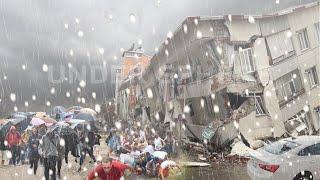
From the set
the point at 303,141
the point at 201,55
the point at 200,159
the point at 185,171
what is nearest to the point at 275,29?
the point at 201,55

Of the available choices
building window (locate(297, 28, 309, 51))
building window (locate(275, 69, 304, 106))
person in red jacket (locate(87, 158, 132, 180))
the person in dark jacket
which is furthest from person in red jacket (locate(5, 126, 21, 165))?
building window (locate(297, 28, 309, 51))

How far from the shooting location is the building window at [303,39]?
74.2 feet

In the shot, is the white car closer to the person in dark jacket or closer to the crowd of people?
the crowd of people

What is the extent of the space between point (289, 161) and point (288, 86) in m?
11.9

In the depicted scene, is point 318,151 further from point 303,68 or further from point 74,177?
point 303,68

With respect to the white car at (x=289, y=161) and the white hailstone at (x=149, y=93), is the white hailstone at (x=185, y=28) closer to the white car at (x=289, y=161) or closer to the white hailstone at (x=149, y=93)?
the white car at (x=289, y=161)

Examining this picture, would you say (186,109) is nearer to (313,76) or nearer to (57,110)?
(313,76)

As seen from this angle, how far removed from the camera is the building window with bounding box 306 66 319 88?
22281mm

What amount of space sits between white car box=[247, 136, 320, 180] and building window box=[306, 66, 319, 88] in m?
11.4

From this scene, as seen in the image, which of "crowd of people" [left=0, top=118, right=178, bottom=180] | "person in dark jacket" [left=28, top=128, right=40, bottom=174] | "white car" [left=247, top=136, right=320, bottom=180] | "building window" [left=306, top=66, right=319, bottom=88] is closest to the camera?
"crowd of people" [left=0, top=118, right=178, bottom=180]

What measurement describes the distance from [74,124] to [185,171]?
21.7 feet

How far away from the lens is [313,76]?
2253 centimetres

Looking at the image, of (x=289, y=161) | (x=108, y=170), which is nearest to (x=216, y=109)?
(x=289, y=161)

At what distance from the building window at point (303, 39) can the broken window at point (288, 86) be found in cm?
Answer: 132
